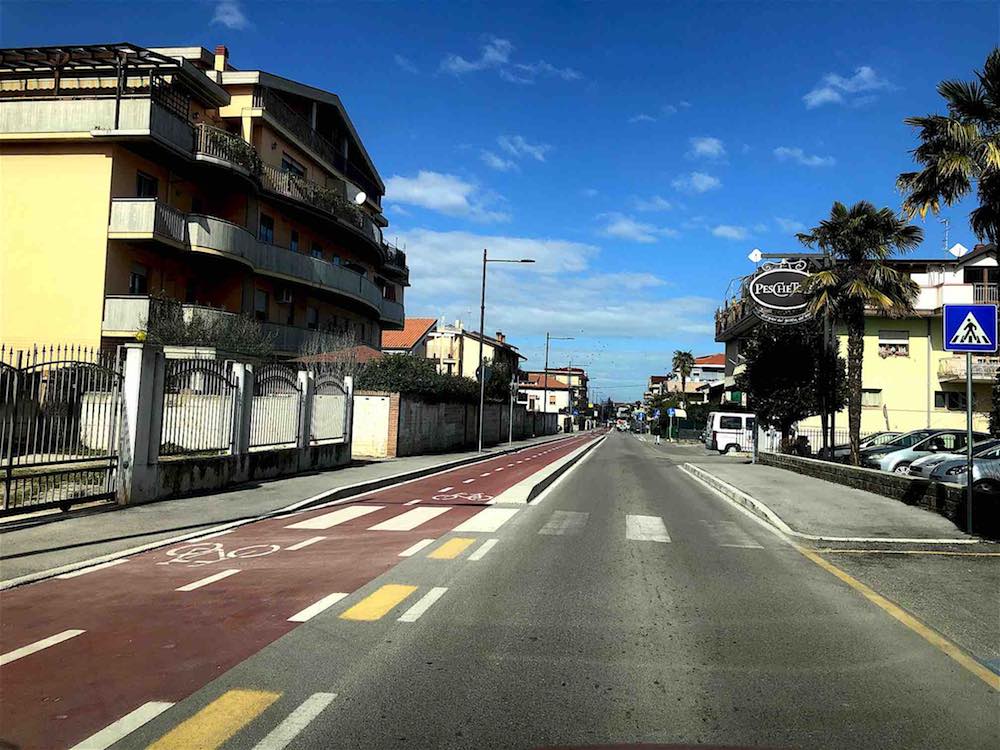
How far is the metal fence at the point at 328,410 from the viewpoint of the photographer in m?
20.0

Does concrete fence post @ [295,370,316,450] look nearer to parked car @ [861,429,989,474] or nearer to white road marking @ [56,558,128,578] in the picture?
white road marking @ [56,558,128,578]

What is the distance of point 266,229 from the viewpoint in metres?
32.5

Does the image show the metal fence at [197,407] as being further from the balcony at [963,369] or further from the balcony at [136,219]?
the balcony at [963,369]

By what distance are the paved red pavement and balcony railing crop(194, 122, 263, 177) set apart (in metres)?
20.8

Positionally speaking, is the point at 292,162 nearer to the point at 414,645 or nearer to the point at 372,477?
the point at 372,477

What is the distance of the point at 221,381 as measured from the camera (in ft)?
48.8

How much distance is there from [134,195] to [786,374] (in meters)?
24.1

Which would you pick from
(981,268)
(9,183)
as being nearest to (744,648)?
(9,183)

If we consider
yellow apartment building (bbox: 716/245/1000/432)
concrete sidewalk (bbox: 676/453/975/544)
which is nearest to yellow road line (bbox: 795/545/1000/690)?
concrete sidewalk (bbox: 676/453/975/544)

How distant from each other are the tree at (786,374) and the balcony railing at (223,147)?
20.6 m

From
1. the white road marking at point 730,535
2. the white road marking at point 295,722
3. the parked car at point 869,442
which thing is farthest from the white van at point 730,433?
the white road marking at point 295,722

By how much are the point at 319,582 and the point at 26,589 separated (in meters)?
2.61

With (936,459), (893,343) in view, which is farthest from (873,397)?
(936,459)

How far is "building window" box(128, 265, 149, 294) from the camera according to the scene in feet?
85.8
